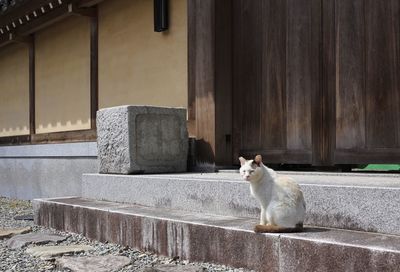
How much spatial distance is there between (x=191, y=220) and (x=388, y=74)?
248cm

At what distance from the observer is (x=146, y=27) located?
26.5 ft

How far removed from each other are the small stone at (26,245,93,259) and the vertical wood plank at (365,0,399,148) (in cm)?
314

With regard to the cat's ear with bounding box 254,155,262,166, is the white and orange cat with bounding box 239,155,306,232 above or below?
below

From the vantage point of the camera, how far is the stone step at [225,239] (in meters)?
3.22

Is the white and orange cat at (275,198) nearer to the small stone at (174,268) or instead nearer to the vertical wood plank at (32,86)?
the small stone at (174,268)

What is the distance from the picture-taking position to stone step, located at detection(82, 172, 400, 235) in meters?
3.57

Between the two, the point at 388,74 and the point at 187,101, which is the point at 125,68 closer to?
the point at 187,101

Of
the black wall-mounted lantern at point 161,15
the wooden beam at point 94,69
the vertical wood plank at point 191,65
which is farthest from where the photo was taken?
the wooden beam at point 94,69

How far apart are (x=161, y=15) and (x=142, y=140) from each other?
2245 mm

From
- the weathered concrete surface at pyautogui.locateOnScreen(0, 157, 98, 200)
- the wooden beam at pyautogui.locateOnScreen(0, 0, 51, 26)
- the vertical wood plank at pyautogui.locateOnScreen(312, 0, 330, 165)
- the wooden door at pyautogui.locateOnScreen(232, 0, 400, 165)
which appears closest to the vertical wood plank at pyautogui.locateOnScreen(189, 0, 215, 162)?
the wooden door at pyautogui.locateOnScreen(232, 0, 400, 165)

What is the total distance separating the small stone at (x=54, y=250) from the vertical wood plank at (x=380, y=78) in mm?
3144

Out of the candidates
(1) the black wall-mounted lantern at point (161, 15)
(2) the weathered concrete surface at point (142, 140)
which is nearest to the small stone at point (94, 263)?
(2) the weathered concrete surface at point (142, 140)

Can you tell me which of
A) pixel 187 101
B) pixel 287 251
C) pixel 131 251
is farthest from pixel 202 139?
pixel 287 251

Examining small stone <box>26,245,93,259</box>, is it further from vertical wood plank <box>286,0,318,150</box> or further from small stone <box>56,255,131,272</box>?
vertical wood plank <box>286,0,318,150</box>
